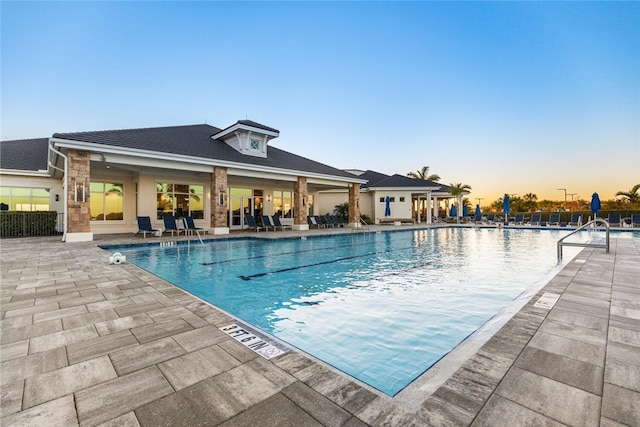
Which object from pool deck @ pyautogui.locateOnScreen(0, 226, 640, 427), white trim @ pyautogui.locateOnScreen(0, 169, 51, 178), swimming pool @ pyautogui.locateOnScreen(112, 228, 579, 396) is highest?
white trim @ pyautogui.locateOnScreen(0, 169, 51, 178)

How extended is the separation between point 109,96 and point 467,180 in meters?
32.8

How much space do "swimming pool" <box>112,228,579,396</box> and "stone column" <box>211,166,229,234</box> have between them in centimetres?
418

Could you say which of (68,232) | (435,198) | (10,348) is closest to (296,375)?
(10,348)

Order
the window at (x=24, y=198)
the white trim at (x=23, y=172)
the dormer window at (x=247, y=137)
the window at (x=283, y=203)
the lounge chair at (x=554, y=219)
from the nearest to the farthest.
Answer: the white trim at (x=23, y=172), the window at (x=24, y=198), the dormer window at (x=247, y=137), the window at (x=283, y=203), the lounge chair at (x=554, y=219)

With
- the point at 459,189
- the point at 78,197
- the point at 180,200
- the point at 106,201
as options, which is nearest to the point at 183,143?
the point at 180,200

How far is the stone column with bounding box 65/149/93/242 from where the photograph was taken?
1014 cm

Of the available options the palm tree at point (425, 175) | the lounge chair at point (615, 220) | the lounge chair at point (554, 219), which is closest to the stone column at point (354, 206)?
the lounge chair at point (554, 219)

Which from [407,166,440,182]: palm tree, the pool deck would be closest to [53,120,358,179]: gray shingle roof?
the pool deck

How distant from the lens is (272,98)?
20.3 meters

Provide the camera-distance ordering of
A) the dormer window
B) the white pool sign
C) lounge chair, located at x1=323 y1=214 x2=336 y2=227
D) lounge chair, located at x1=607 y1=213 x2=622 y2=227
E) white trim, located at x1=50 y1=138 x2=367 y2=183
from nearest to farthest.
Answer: the white pool sign, white trim, located at x1=50 y1=138 x2=367 y2=183, the dormer window, lounge chair, located at x1=607 y1=213 x2=622 y2=227, lounge chair, located at x1=323 y1=214 x2=336 y2=227

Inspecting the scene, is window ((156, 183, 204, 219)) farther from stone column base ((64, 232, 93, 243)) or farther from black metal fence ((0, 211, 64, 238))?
black metal fence ((0, 211, 64, 238))

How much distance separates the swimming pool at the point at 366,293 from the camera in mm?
3021

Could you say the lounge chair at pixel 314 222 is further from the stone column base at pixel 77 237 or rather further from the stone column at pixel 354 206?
the stone column base at pixel 77 237

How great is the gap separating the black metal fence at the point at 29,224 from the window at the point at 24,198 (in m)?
2.40
